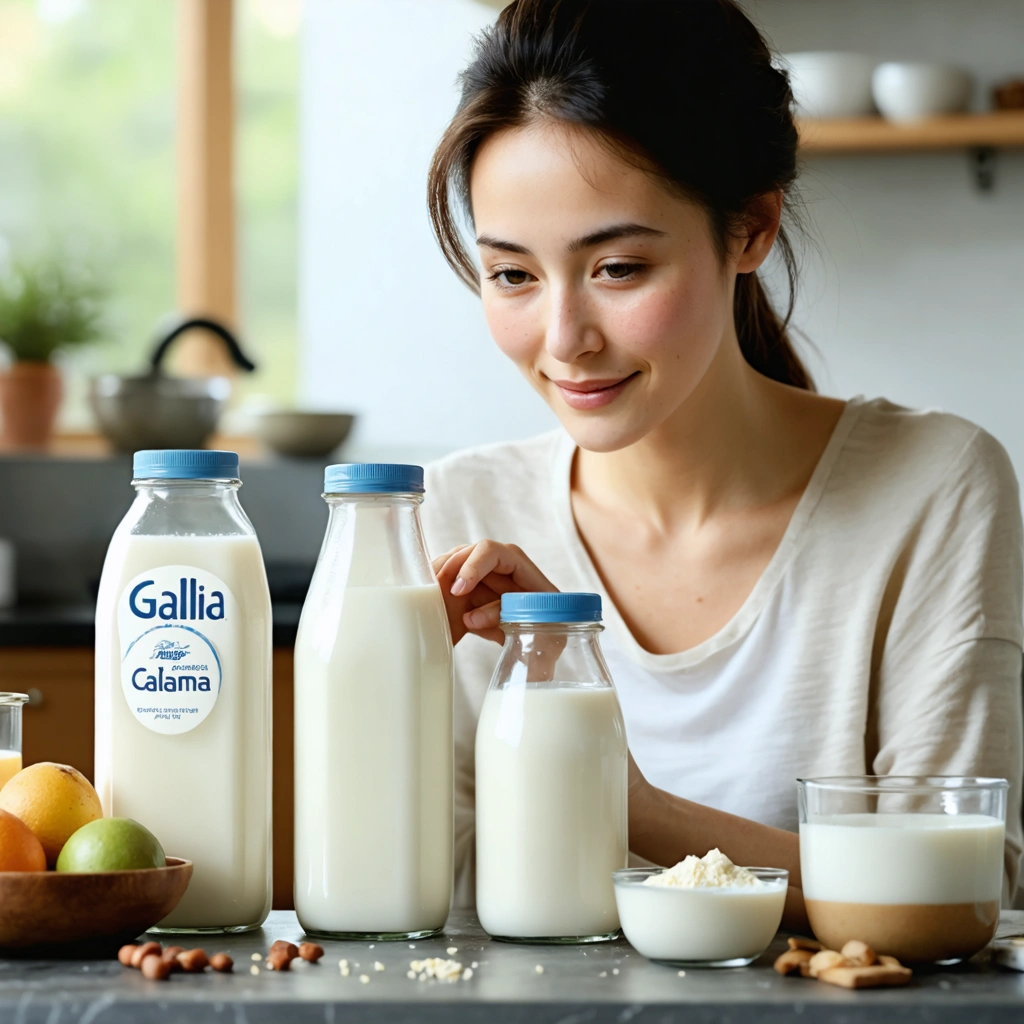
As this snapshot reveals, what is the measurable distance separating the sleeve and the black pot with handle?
1738 mm

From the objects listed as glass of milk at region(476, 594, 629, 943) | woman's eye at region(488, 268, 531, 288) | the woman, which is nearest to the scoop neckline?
→ the woman

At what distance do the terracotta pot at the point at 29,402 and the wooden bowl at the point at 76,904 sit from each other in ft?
8.29

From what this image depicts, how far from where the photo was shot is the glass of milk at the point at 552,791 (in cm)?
83

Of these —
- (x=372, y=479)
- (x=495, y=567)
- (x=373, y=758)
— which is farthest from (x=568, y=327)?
(x=373, y=758)

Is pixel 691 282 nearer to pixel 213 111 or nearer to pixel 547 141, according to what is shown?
pixel 547 141

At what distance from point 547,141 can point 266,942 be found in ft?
2.35

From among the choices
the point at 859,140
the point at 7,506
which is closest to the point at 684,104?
the point at 859,140

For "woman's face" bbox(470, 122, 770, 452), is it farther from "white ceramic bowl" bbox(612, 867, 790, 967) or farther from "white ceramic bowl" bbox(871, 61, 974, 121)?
"white ceramic bowl" bbox(871, 61, 974, 121)

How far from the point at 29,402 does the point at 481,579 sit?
2369 millimetres

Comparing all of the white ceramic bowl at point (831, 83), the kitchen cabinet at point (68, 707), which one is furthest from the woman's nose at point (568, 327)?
the white ceramic bowl at point (831, 83)

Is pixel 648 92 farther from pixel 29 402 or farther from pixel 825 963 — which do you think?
pixel 29 402

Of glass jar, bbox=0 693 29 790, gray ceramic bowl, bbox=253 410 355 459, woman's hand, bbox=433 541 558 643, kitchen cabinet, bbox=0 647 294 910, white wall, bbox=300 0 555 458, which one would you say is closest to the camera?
glass jar, bbox=0 693 29 790

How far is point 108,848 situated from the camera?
78 centimetres

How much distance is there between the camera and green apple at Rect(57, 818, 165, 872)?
0.78 meters
